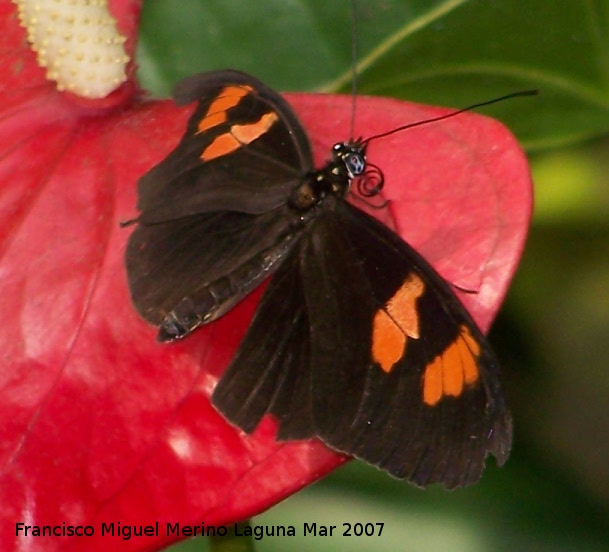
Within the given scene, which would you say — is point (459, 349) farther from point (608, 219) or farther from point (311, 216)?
point (608, 219)

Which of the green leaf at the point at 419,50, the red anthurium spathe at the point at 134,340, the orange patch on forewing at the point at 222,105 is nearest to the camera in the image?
the red anthurium spathe at the point at 134,340

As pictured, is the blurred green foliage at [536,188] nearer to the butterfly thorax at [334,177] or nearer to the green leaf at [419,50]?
the green leaf at [419,50]

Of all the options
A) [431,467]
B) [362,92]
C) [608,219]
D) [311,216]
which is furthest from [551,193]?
[431,467]

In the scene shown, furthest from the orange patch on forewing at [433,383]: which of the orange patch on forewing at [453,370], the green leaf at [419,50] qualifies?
the green leaf at [419,50]

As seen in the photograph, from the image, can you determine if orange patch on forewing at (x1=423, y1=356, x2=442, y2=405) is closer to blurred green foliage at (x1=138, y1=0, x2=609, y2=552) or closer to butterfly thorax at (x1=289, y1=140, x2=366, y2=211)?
butterfly thorax at (x1=289, y1=140, x2=366, y2=211)

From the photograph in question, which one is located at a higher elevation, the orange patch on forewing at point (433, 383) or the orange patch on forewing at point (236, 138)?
the orange patch on forewing at point (236, 138)
